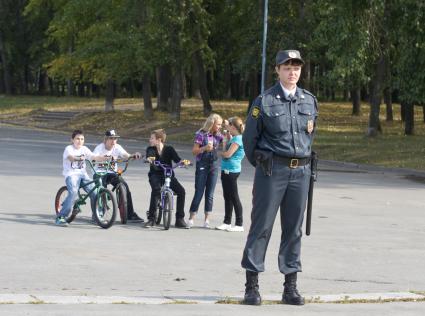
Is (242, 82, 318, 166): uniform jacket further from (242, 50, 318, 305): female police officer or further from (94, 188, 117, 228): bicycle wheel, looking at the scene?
(94, 188, 117, 228): bicycle wheel

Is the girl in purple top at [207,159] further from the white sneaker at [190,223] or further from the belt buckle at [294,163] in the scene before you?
the belt buckle at [294,163]

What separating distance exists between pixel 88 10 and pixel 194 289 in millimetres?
46799

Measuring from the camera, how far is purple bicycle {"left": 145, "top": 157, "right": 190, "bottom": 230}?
49.6 ft

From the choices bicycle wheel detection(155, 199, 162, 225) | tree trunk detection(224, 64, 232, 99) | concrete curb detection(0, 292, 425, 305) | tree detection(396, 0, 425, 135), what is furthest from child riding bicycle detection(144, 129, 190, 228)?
tree trunk detection(224, 64, 232, 99)

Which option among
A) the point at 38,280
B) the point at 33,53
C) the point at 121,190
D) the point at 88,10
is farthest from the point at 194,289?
the point at 33,53

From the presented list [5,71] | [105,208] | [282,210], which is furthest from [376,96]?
[5,71]

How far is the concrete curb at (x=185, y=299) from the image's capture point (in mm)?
8625

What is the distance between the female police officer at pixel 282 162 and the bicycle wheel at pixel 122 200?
681 cm

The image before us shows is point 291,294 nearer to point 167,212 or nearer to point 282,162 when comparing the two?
point 282,162

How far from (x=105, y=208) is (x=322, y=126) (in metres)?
35.3

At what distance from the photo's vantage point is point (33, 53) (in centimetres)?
8500

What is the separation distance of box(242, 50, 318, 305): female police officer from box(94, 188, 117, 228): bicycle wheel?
6413 millimetres

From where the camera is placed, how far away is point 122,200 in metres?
15.5

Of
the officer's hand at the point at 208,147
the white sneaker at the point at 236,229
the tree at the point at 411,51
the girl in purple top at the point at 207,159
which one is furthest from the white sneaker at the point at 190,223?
the tree at the point at 411,51
